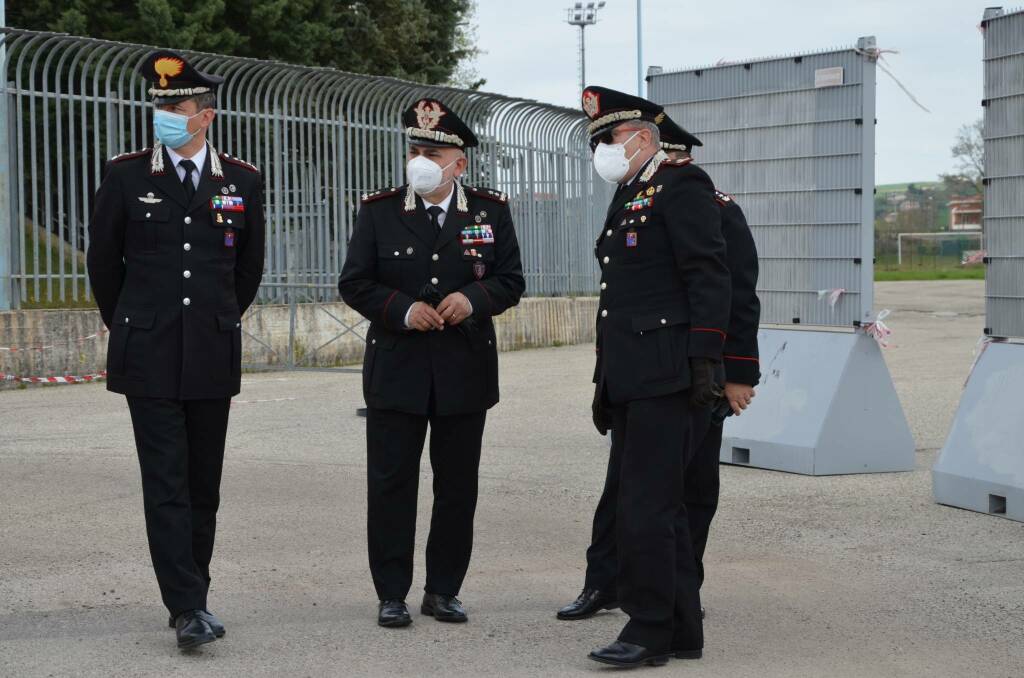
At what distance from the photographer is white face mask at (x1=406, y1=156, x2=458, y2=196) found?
537 cm

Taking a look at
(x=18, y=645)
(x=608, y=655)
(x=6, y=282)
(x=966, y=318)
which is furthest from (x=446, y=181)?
(x=966, y=318)

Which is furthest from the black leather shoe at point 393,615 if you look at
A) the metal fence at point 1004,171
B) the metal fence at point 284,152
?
the metal fence at point 284,152

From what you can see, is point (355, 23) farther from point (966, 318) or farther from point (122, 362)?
point (122, 362)

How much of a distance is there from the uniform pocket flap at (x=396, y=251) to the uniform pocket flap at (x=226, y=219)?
525mm

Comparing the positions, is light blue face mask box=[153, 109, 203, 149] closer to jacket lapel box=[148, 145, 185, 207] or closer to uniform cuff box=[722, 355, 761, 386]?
jacket lapel box=[148, 145, 185, 207]

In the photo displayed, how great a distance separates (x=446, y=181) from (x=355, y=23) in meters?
20.1

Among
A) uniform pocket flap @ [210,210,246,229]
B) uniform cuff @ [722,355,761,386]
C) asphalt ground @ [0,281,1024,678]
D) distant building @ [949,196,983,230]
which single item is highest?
distant building @ [949,196,983,230]

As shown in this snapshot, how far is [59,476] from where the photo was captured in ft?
27.1

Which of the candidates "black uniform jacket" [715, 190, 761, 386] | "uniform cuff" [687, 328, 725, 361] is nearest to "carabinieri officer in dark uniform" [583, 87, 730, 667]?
"uniform cuff" [687, 328, 725, 361]

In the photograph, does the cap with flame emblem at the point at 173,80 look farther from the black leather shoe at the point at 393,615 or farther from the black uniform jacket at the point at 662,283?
the black leather shoe at the point at 393,615

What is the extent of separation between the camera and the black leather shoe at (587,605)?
211 inches

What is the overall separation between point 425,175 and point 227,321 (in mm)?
906

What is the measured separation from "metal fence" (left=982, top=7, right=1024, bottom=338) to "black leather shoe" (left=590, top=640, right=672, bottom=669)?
3.53 metres

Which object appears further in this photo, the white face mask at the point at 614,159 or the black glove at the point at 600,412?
the black glove at the point at 600,412
